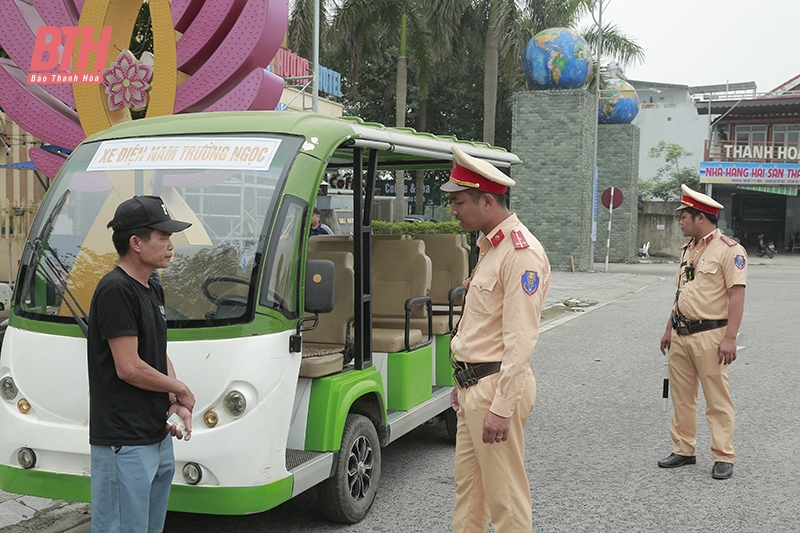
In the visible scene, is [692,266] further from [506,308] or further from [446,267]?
[506,308]

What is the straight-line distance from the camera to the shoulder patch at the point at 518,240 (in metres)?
3.62

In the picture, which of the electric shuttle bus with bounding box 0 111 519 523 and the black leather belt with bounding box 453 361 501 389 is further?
the electric shuttle bus with bounding box 0 111 519 523

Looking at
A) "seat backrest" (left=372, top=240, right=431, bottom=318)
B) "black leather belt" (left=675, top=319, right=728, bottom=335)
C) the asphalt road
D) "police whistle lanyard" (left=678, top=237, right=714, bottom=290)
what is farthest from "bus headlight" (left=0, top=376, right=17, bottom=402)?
"police whistle lanyard" (left=678, top=237, right=714, bottom=290)

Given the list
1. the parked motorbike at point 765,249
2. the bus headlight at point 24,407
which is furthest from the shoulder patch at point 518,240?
the parked motorbike at point 765,249

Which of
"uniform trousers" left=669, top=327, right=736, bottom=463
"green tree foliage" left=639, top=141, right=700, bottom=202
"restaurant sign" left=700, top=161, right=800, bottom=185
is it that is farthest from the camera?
"green tree foliage" left=639, top=141, right=700, bottom=202

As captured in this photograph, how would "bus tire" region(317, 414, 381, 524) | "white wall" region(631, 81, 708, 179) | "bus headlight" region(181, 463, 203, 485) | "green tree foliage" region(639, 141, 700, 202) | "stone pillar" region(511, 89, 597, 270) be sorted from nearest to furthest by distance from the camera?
"bus headlight" region(181, 463, 203, 485) → "bus tire" region(317, 414, 381, 524) → "stone pillar" region(511, 89, 597, 270) → "green tree foliage" region(639, 141, 700, 202) → "white wall" region(631, 81, 708, 179)

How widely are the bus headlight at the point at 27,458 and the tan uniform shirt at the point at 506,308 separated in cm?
214

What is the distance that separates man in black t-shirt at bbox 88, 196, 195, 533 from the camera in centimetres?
310

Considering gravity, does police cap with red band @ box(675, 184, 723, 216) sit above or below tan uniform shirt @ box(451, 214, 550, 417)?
above

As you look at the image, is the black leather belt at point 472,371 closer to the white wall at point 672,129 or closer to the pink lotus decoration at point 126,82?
the pink lotus decoration at point 126,82

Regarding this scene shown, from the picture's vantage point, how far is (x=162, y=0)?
34.8 feet

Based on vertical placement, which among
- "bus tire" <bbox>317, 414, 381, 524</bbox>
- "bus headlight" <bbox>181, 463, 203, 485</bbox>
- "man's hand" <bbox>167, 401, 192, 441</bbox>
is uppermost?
"man's hand" <bbox>167, 401, 192, 441</bbox>

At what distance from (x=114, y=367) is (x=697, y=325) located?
426cm

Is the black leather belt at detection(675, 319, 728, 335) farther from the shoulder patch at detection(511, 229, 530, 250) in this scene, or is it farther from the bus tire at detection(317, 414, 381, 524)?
the shoulder patch at detection(511, 229, 530, 250)
